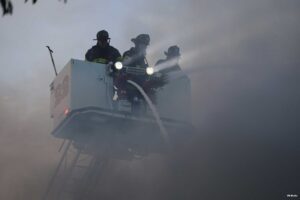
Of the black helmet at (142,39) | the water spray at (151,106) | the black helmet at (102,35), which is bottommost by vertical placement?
the water spray at (151,106)

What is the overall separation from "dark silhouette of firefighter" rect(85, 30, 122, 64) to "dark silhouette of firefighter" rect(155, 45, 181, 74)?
1.15 m

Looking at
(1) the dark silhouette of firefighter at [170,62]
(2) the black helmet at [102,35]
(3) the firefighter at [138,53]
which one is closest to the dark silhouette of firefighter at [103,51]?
(2) the black helmet at [102,35]

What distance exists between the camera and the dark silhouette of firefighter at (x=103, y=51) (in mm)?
12672

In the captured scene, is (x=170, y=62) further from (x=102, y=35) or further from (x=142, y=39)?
(x=102, y=35)

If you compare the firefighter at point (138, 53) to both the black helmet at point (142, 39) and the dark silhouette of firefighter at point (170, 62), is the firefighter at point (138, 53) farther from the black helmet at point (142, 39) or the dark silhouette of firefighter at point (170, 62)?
the dark silhouette of firefighter at point (170, 62)

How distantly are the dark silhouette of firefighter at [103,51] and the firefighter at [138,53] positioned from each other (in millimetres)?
456

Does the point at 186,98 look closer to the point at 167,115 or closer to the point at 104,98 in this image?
the point at 167,115

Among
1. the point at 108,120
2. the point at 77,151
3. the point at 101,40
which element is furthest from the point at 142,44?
the point at 77,151

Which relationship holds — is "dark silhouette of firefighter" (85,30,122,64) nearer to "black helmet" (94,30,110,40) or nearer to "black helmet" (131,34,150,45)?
"black helmet" (94,30,110,40)

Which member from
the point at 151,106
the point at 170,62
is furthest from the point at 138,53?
the point at 151,106

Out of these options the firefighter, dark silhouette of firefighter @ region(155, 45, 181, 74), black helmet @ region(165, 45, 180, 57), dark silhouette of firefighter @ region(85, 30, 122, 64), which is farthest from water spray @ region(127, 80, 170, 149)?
black helmet @ region(165, 45, 180, 57)

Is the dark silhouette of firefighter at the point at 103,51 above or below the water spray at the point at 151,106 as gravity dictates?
above

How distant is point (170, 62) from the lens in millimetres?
12828

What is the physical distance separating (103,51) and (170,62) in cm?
179
